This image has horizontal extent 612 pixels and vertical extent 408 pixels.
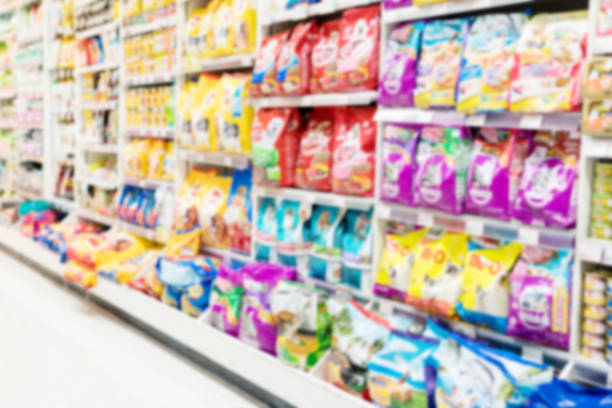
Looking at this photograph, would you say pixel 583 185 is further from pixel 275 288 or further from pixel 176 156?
pixel 176 156

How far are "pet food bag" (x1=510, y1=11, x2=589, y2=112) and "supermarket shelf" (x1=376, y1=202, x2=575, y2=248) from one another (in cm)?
42

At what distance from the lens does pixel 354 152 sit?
2.79 meters

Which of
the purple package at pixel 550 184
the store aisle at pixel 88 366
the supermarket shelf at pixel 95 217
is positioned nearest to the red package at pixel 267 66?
the purple package at pixel 550 184

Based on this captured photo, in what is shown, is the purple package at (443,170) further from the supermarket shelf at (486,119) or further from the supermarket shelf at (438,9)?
the supermarket shelf at (438,9)

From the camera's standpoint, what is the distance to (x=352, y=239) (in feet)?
9.36

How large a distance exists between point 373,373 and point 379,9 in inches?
61.2

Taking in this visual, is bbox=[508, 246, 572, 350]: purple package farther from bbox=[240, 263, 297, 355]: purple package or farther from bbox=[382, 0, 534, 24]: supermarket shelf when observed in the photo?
bbox=[240, 263, 297, 355]: purple package

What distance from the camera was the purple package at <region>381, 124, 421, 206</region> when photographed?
2.53 m

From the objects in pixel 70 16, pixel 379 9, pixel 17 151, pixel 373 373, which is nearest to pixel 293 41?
pixel 379 9

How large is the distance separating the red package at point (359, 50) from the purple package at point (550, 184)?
0.81 metres

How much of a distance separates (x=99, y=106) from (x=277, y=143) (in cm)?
243

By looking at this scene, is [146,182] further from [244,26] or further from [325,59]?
[325,59]

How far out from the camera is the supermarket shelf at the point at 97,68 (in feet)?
15.4

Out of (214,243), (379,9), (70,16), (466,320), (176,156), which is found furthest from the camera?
(70,16)
